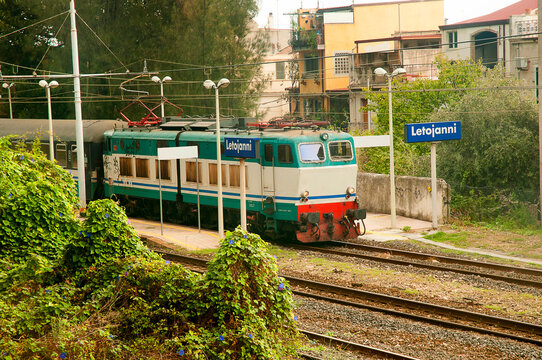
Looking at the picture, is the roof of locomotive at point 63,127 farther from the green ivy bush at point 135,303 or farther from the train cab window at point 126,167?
the green ivy bush at point 135,303

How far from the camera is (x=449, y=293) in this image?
44.3ft

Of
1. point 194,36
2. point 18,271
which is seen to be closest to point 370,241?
point 18,271

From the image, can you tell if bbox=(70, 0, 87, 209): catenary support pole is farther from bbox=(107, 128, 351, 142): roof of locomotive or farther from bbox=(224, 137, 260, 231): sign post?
bbox=(224, 137, 260, 231): sign post

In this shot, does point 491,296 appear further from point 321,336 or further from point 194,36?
point 194,36

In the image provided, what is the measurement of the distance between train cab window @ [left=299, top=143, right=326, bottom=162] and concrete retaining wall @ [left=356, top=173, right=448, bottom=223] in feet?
19.3

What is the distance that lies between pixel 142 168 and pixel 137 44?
17.6 meters

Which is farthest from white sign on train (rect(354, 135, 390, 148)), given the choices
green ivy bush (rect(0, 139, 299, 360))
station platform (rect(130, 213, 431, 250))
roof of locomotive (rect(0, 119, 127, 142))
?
green ivy bush (rect(0, 139, 299, 360))

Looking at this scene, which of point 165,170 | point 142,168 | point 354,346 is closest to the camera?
point 354,346

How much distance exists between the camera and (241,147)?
17.8 m

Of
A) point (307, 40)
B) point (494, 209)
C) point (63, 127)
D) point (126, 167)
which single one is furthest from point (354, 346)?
point (307, 40)

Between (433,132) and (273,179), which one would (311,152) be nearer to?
(273,179)

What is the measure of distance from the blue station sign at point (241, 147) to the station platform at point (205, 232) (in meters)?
2.87

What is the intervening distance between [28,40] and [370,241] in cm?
2947

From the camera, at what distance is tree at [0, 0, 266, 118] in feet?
124
